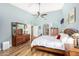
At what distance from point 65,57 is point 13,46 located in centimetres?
96

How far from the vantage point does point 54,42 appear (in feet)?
8.74

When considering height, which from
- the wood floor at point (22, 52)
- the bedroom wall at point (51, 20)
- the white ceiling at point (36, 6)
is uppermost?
the white ceiling at point (36, 6)

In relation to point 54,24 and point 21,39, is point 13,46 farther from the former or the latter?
point 54,24

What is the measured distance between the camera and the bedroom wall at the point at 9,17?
265cm

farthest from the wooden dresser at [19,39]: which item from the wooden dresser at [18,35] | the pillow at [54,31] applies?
the pillow at [54,31]

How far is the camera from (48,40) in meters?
2.68

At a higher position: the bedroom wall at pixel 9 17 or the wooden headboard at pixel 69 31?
the bedroom wall at pixel 9 17

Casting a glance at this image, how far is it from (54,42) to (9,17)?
2.98 feet

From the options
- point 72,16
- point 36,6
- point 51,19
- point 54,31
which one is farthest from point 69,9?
point 36,6

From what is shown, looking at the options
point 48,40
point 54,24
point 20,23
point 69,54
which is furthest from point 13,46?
point 69,54

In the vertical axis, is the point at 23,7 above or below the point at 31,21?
above

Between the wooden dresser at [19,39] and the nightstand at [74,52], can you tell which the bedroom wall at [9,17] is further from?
the nightstand at [74,52]

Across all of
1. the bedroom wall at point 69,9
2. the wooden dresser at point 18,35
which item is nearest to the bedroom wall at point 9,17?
the wooden dresser at point 18,35

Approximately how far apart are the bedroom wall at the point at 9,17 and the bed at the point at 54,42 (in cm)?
41
